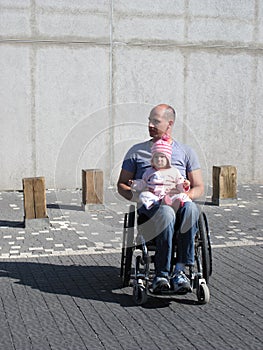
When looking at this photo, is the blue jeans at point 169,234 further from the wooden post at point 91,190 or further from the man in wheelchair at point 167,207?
the wooden post at point 91,190

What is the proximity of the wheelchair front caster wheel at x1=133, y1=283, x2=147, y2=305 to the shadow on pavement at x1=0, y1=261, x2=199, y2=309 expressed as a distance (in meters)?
0.05

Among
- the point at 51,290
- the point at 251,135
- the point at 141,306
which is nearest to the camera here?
the point at 141,306

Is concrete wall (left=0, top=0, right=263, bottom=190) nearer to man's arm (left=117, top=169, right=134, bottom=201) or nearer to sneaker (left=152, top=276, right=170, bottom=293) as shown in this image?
man's arm (left=117, top=169, right=134, bottom=201)

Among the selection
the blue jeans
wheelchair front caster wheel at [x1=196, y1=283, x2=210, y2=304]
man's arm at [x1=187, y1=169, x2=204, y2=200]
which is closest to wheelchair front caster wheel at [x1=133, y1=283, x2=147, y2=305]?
the blue jeans

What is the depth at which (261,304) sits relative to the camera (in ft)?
16.9

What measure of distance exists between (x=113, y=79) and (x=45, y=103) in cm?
138

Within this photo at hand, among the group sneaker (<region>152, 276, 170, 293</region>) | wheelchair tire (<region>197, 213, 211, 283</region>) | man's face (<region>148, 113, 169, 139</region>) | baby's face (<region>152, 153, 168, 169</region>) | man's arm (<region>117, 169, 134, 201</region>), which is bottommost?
sneaker (<region>152, 276, 170, 293</region>)

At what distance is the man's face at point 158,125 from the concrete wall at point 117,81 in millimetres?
6199

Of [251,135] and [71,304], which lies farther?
[251,135]

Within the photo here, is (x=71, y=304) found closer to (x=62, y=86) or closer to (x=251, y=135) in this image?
(x=62, y=86)

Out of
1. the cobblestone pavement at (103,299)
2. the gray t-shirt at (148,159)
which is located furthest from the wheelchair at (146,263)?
the gray t-shirt at (148,159)

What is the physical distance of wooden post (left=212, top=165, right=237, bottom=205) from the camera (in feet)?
33.5

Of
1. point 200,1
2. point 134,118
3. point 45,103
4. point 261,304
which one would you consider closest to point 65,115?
point 45,103

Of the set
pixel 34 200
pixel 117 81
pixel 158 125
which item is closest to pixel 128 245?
pixel 158 125
